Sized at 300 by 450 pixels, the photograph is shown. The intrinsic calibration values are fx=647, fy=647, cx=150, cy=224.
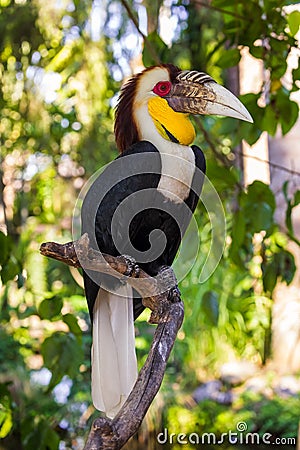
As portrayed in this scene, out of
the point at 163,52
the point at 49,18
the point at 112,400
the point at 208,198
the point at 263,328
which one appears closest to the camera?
the point at 112,400

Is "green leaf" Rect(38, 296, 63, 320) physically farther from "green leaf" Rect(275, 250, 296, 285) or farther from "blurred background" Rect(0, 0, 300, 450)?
"green leaf" Rect(275, 250, 296, 285)

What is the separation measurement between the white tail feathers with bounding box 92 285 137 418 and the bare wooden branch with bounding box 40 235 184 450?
50 mm

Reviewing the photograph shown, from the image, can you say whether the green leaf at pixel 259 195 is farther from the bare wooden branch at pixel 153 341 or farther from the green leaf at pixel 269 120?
the bare wooden branch at pixel 153 341

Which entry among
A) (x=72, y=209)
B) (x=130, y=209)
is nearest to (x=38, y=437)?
(x=130, y=209)

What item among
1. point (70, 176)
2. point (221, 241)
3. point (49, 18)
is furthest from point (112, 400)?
point (70, 176)

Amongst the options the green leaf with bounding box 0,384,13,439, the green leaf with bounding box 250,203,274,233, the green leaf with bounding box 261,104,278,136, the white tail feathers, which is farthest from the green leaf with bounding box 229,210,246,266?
the green leaf with bounding box 0,384,13,439

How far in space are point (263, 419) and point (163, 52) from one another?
1655 millimetres

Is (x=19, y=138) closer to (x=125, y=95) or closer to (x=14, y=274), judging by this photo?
(x=14, y=274)

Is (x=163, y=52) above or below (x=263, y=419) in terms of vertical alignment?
above

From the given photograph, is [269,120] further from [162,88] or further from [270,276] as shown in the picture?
[162,88]

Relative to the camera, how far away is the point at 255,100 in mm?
1211

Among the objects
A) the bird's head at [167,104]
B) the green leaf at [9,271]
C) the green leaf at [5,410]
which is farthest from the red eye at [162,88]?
the green leaf at [5,410]

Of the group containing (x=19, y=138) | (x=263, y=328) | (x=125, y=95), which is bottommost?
(x=263, y=328)

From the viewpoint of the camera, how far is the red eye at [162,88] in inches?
33.8
